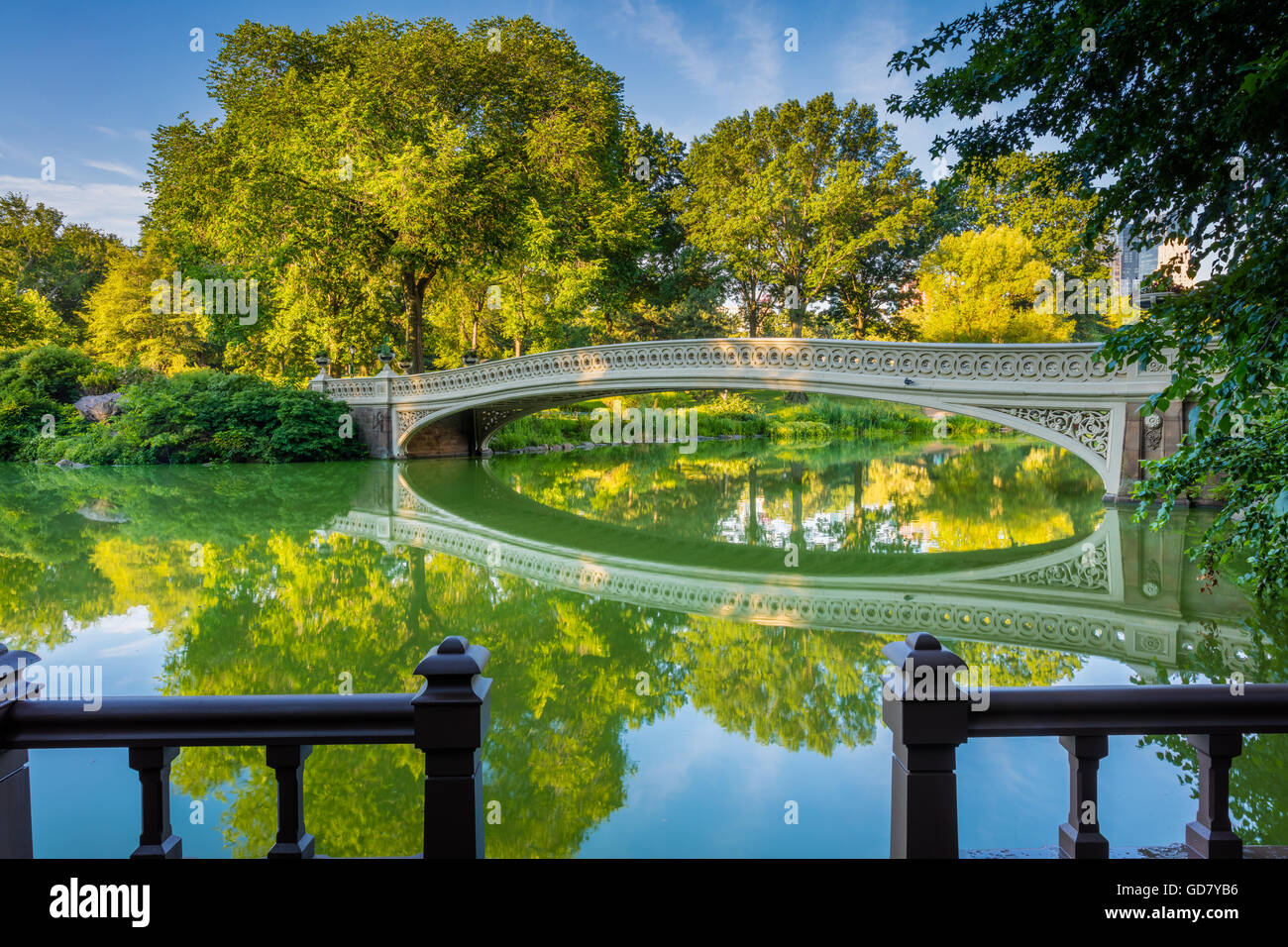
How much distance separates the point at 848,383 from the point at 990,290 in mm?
16887

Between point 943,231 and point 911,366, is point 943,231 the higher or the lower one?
the higher one

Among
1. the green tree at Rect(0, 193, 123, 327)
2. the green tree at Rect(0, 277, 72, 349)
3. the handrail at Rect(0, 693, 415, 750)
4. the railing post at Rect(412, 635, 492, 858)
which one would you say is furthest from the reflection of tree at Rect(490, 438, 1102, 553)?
the green tree at Rect(0, 193, 123, 327)

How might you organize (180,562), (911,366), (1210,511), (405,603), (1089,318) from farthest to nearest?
(1089,318) < (911,366) < (1210,511) < (180,562) < (405,603)

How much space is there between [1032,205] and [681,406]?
1458 centimetres

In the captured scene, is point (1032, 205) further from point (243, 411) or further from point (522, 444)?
point (243, 411)

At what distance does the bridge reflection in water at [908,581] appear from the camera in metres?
4.93

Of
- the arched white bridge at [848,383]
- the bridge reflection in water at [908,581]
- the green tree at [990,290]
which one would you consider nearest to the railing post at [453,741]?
the bridge reflection in water at [908,581]

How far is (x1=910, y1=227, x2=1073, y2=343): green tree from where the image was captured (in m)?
26.3

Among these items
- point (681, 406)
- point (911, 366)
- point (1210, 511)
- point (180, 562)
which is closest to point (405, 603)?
point (180, 562)

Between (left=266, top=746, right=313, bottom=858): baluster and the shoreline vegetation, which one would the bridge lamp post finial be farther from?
(left=266, top=746, right=313, bottom=858): baluster

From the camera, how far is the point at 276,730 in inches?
67.5

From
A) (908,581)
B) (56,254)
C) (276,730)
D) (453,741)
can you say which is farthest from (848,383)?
(56,254)
